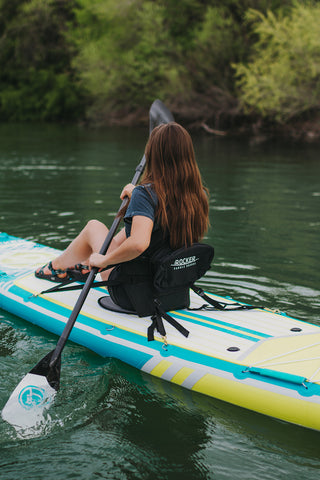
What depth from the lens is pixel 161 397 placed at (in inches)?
126

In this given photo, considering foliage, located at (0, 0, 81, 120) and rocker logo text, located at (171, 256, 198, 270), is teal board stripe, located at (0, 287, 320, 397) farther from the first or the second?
foliage, located at (0, 0, 81, 120)

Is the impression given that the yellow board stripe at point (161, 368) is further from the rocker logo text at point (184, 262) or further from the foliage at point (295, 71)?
the foliage at point (295, 71)

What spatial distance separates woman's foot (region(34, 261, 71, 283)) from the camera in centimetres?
433

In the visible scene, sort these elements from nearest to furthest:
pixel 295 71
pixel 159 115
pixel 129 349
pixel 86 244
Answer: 1. pixel 129 349
2. pixel 86 244
3. pixel 159 115
4. pixel 295 71

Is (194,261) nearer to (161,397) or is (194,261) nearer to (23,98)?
(161,397)

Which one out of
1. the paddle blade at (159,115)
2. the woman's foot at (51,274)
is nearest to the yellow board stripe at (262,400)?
the woman's foot at (51,274)

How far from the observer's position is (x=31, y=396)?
3.01 meters

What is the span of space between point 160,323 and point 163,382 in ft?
1.16

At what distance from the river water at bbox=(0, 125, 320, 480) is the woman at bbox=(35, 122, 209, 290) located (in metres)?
0.78

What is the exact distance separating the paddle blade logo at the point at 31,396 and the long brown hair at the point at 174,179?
114cm

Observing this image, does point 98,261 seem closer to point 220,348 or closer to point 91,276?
point 91,276

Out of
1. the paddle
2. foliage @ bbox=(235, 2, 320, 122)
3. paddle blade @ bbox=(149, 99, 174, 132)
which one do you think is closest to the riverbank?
foliage @ bbox=(235, 2, 320, 122)

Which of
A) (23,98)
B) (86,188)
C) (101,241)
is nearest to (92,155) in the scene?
(86,188)

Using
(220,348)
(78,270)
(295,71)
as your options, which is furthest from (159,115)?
(295,71)
